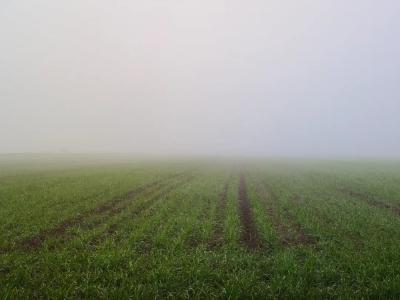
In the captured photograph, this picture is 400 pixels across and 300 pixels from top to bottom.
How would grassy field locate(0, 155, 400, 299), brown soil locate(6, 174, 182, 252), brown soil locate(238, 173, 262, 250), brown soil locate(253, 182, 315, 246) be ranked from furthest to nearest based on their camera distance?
brown soil locate(253, 182, 315, 246) < brown soil locate(238, 173, 262, 250) < brown soil locate(6, 174, 182, 252) < grassy field locate(0, 155, 400, 299)

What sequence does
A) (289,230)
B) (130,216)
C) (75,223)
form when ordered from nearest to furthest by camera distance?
1. (289,230)
2. (75,223)
3. (130,216)

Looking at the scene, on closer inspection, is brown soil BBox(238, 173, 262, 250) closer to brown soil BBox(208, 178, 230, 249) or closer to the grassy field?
the grassy field

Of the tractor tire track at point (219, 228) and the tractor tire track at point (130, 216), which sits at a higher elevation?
the tractor tire track at point (130, 216)

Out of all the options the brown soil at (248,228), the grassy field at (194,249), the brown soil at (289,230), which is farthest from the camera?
the brown soil at (289,230)

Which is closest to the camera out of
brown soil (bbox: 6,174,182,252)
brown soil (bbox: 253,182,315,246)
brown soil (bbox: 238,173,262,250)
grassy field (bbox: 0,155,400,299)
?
grassy field (bbox: 0,155,400,299)

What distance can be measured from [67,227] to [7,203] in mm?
9320

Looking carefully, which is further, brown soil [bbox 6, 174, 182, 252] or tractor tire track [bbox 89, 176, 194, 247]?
tractor tire track [bbox 89, 176, 194, 247]

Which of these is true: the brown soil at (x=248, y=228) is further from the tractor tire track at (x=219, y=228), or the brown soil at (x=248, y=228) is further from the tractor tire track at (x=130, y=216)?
the tractor tire track at (x=130, y=216)

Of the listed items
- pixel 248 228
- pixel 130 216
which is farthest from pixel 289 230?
pixel 130 216

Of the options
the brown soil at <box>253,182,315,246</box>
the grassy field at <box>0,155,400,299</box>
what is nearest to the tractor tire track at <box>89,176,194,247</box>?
the grassy field at <box>0,155,400,299</box>

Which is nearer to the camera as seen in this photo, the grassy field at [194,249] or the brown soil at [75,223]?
the grassy field at [194,249]

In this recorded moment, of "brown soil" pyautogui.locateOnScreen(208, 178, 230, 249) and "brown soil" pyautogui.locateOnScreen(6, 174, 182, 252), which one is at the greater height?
"brown soil" pyautogui.locateOnScreen(6, 174, 182, 252)

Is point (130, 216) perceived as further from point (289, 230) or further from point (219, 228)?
point (289, 230)

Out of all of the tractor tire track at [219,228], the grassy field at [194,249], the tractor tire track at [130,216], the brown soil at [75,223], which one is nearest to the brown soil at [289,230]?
the grassy field at [194,249]
